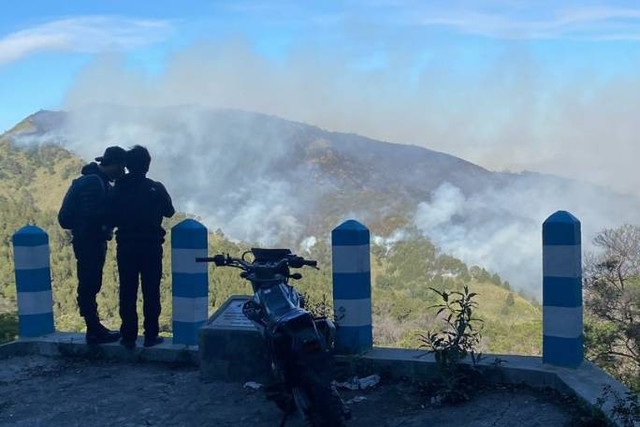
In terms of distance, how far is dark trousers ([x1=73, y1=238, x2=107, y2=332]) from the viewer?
23.5ft

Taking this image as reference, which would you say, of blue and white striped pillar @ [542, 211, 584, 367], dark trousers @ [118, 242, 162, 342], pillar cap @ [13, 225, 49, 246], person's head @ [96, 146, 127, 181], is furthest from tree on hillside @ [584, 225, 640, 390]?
pillar cap @ [13, 225, 49, 246]

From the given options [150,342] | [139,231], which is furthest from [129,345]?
[139,231]

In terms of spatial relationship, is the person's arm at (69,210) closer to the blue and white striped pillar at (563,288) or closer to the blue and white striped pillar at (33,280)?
the blue and white striped pillar at (33,280)

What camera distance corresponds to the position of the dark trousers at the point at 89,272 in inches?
282

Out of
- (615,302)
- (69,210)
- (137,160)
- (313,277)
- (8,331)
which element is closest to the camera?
(137,160)

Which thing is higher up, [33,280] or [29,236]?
[29,236]

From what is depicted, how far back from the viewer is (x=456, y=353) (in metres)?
5.50

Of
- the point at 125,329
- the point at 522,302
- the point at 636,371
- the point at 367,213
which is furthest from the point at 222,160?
the point at 125,329

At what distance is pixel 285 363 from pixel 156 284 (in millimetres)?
2829

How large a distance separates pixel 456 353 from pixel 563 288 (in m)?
1.00

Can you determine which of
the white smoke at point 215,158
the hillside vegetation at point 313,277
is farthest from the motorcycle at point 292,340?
the white smoke at point 215,158

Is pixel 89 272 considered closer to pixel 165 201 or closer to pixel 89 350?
pixel 89 350

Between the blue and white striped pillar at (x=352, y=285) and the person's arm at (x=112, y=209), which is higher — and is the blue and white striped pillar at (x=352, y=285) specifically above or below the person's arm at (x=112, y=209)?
below

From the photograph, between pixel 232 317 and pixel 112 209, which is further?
pixel 112 209
